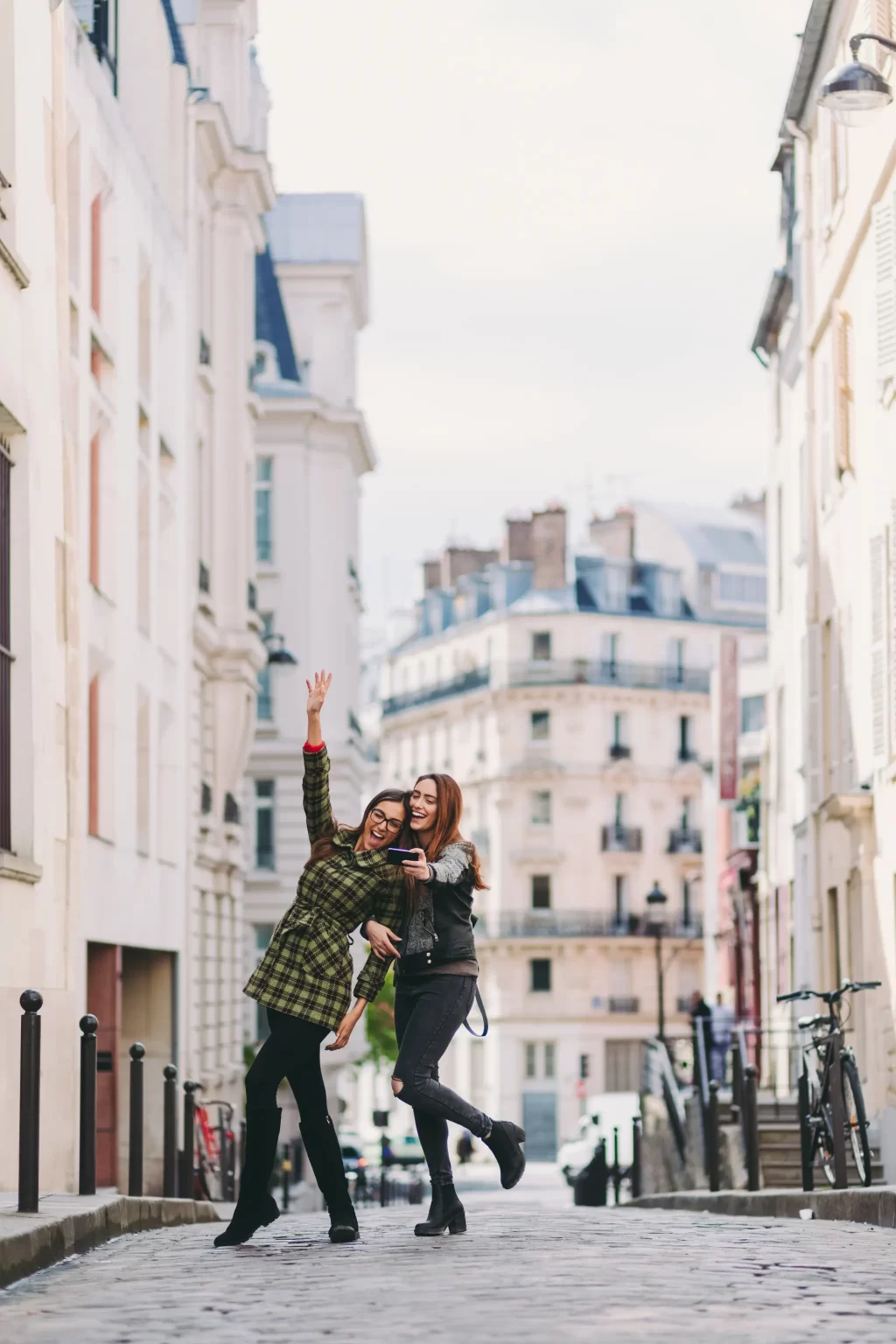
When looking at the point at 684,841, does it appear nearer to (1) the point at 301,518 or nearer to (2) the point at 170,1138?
(1) the point at 301,518

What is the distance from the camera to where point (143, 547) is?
84.7 ft

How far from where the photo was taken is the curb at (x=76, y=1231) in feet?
28.5

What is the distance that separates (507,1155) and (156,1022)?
17951 mm

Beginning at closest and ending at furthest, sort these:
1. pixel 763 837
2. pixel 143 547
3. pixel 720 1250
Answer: pixel 720 1250
pixel 143 547
pixel 763 837

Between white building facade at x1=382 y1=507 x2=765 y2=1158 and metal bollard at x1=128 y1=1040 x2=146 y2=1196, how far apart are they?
6685 cm

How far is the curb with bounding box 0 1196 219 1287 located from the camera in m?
8.69

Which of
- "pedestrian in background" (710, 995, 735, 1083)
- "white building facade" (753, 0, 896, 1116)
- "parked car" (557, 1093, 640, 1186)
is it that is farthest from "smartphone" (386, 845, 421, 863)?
"parked car" (557, 1093, 640, 1186)

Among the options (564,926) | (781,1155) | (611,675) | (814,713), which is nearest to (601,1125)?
(814,713)

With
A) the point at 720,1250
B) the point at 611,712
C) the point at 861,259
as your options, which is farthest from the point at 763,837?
the point at 611,712

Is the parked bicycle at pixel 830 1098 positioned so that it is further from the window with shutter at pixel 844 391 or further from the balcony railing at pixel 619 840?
the balcony railing at pixel 619 840

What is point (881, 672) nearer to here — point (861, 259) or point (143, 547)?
point (861, 259)

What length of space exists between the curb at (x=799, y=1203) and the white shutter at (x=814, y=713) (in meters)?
6.63

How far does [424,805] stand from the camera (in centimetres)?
929

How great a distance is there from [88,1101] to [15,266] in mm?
5528
